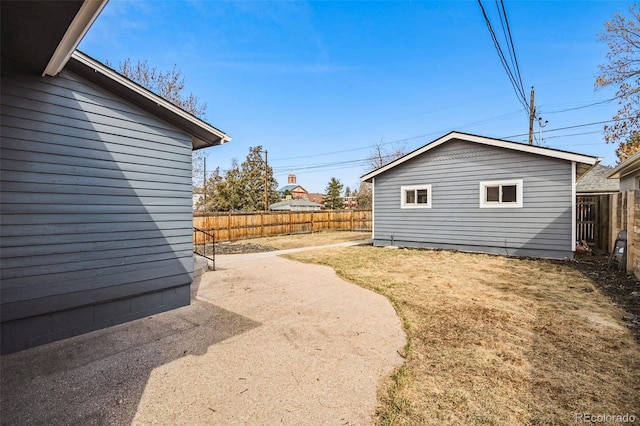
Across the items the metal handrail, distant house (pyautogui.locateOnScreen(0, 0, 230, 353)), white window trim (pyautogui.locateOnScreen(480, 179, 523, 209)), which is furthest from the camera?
white window trim (pyautogui.locateOnScreen(480, 179, 523, 209))

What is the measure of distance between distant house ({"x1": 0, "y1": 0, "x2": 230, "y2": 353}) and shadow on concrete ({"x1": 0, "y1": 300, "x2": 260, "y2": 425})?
405 mm

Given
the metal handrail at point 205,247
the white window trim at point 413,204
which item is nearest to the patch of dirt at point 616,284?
the white window trim at point 413,204

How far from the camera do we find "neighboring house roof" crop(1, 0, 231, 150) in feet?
6.97

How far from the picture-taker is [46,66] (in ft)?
10.4

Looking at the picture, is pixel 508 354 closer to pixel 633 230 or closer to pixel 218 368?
pixel 218 368

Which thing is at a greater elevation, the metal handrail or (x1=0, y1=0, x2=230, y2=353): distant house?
(x1=0, y1=0, x2=230, y2=353): distant house

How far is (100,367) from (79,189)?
2214mm

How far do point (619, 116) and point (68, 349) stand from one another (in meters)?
20.6

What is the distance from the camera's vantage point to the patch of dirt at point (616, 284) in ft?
13.1

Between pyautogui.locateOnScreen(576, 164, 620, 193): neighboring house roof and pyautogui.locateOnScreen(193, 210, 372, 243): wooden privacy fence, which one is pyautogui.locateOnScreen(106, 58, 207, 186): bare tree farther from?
pyautogui.locateOnScreen(576, 164, 620, 193): neighboring house roof

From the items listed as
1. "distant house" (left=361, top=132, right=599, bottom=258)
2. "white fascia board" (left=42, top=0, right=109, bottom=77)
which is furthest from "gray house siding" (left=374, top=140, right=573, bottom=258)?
"white fascia board" (left=42, top=0, right=109, bottom=77)

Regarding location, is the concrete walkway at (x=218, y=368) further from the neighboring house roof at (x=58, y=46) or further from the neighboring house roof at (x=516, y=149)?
the neighboring house roof at (x=516, y=149)

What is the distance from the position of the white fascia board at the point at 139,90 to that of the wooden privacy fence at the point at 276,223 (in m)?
8.47

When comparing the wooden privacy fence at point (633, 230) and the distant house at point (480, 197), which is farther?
the distant house at point (480, 197)
